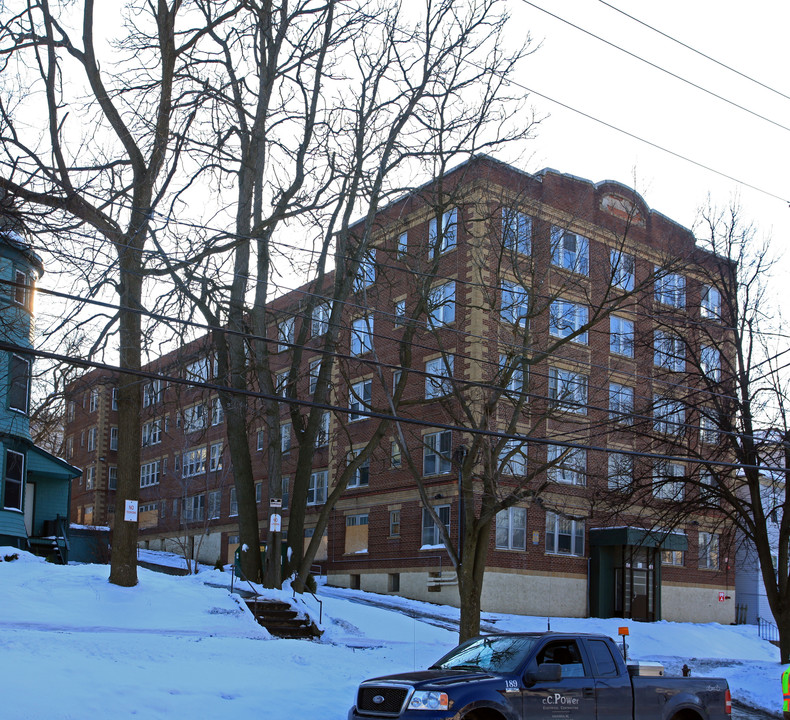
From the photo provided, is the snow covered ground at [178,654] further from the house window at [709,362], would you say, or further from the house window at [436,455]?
the house window at [436,455]

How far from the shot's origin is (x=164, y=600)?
20953 mm

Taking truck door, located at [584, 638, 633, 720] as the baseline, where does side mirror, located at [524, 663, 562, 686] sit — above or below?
above

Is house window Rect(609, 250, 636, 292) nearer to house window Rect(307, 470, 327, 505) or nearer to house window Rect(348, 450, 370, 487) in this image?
house window Rect(348, 450, 370, 487)

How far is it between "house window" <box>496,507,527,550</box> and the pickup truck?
23452 mm

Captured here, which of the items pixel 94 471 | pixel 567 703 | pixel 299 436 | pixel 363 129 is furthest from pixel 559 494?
pixel 94 471

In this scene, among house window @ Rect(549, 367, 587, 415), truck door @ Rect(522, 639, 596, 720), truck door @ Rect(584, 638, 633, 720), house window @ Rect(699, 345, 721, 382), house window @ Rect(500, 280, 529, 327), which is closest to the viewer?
truck door @ Rect(522, 639, 596, 720)

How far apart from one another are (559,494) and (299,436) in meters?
13.9

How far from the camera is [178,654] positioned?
16438 millimetres

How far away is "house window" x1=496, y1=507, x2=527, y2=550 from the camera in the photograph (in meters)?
35.7

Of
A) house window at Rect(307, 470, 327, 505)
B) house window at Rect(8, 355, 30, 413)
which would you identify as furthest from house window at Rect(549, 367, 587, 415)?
house window at Rect(8, 355, 30, 413)

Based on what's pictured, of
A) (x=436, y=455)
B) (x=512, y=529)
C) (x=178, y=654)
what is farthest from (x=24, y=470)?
(x=512, y=529)

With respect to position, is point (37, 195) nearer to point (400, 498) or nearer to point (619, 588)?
point (400, 498)

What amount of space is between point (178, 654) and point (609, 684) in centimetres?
836

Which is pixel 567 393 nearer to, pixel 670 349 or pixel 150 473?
pixel 670 349
